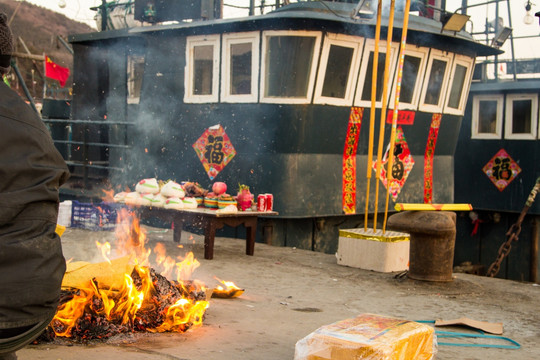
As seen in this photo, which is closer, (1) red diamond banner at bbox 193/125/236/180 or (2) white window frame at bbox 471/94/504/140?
(1) red diamond banner at bbox 193/125/236/180

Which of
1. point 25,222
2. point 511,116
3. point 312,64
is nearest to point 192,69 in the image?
point 312,64

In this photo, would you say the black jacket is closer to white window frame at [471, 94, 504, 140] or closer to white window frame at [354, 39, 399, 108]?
white window frame at [354, 39, 399, 108]

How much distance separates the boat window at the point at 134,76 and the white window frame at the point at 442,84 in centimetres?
648

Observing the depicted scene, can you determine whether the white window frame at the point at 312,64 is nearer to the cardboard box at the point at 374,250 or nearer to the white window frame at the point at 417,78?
the white window frame at the point at 417,78

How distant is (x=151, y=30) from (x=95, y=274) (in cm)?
884

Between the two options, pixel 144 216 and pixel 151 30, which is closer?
pixel 144 216

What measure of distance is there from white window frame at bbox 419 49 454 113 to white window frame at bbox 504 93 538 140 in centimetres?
508

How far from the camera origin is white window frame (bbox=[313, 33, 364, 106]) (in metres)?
12.2

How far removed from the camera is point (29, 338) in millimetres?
2797

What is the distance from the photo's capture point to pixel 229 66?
502 inches

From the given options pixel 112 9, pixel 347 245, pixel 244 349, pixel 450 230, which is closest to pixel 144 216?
pixel 347 245

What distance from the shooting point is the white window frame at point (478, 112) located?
19.2m

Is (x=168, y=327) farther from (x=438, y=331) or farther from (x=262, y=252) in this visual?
(x=262, y=252)

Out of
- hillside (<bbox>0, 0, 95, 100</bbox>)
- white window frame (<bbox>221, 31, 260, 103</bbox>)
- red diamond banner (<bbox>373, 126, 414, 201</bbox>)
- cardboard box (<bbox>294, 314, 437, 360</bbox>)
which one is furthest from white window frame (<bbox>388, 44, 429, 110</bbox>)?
hillside (<bbox>0, 0, 95, 100</bbox>)
